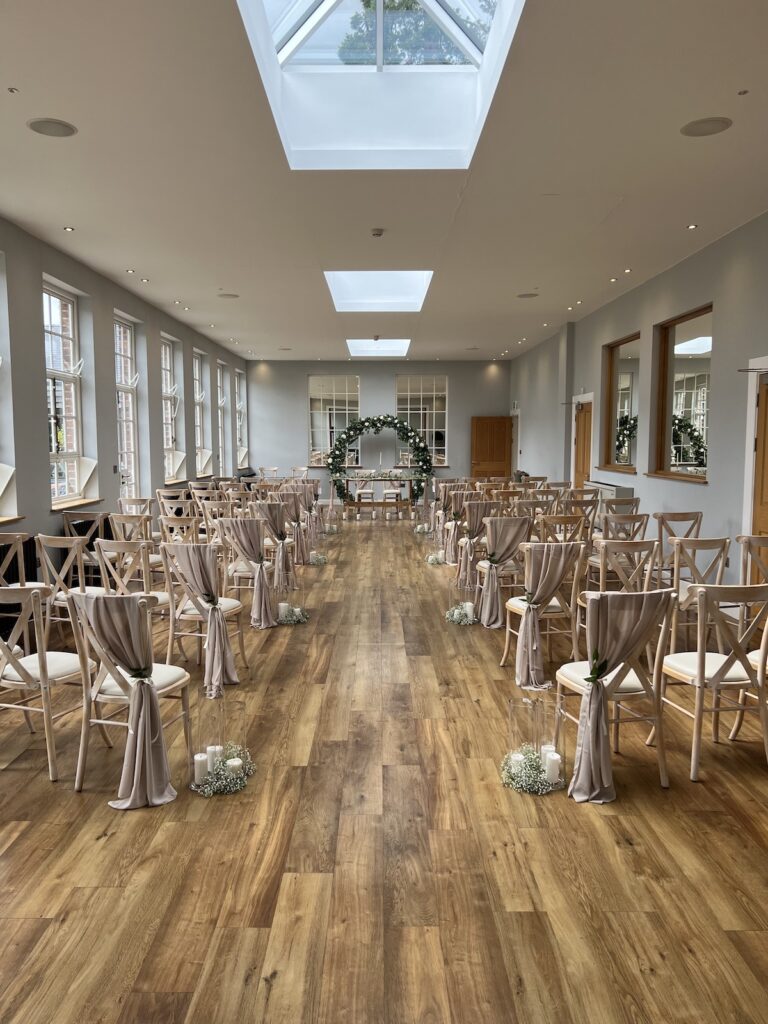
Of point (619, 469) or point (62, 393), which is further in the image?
point (619, 469)

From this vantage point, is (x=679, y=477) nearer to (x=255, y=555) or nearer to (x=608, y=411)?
(x=608, y=411)

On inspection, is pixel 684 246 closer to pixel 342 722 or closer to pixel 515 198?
pixel 515 198

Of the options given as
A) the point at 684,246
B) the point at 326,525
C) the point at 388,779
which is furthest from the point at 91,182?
the point at 326,525

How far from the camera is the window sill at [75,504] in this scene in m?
7.83

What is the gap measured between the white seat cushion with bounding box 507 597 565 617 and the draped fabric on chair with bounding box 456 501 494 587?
235cm

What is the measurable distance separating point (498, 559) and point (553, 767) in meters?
2.76

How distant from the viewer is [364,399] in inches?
730

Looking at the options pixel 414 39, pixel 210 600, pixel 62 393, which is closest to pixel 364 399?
pixel 62 393

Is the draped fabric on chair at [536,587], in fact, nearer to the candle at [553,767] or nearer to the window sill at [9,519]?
the candle at [553,767]

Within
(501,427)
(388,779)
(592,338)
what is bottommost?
(388,779)

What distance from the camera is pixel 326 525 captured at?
12438 millimetres

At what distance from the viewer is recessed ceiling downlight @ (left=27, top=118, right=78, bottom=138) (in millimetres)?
4441

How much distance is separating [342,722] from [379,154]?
397 centimetres

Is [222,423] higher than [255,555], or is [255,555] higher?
[222,423]
